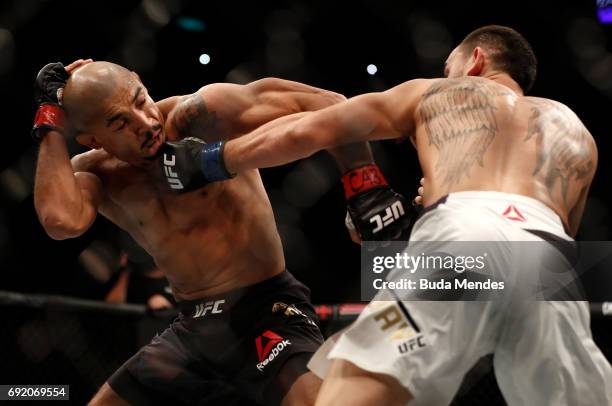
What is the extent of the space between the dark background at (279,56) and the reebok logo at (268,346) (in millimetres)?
1634

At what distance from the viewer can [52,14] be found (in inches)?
128

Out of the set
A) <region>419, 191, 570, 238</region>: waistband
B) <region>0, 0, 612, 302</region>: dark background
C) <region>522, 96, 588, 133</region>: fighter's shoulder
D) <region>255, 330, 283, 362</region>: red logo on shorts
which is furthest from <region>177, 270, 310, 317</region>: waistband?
<region>0, 0, 612, 302</region>: dark background

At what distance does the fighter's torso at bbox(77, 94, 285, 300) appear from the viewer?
6.79ft

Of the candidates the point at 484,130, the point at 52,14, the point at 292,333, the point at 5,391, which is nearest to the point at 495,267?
the point at 484,130

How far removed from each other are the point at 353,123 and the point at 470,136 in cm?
24

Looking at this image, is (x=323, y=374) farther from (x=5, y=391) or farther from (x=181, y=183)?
(x=5, y=391)

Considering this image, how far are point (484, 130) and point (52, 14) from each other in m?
2.45

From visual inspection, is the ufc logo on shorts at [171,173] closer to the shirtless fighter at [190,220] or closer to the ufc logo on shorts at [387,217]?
the shirtless fighter at [190,220]

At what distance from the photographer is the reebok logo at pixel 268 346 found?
1.91 meters

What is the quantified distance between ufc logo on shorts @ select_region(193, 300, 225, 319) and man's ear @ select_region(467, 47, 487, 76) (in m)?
0.93

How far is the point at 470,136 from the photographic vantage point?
142cm

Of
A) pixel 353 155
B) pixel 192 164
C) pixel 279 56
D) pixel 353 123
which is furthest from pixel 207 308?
pixel 279 56

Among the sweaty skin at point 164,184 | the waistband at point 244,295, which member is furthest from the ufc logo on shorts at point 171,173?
the waistband at point 244,295

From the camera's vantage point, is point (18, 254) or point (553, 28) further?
point (18, 254)
